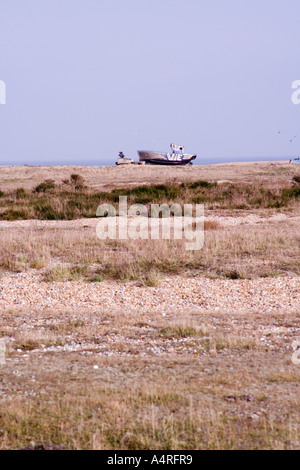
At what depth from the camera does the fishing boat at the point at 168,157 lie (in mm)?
82625

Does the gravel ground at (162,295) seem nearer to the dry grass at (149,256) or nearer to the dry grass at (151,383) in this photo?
the dry grass at (149,256)

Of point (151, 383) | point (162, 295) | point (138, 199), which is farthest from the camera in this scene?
point (138, 199)

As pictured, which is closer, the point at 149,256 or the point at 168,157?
the point at 149,256

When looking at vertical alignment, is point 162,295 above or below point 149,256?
below

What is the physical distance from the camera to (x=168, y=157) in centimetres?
8594

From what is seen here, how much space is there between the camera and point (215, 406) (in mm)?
5520

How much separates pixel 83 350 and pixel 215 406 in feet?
8.80

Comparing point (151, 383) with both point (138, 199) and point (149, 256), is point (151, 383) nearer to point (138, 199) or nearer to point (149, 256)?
point (149, 256)

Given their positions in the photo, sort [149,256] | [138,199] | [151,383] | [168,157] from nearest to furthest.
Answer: [151,383]
[149,256]
[138,199]
[168,157]

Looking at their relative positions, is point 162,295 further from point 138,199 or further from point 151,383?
point 138,199

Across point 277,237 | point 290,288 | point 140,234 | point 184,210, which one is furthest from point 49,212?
point 290,288

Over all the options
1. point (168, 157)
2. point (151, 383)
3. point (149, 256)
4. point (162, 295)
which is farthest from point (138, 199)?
point (168, 157)

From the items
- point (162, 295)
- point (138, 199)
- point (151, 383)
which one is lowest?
point (162, 295)

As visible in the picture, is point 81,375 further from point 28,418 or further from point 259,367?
point 259,367
